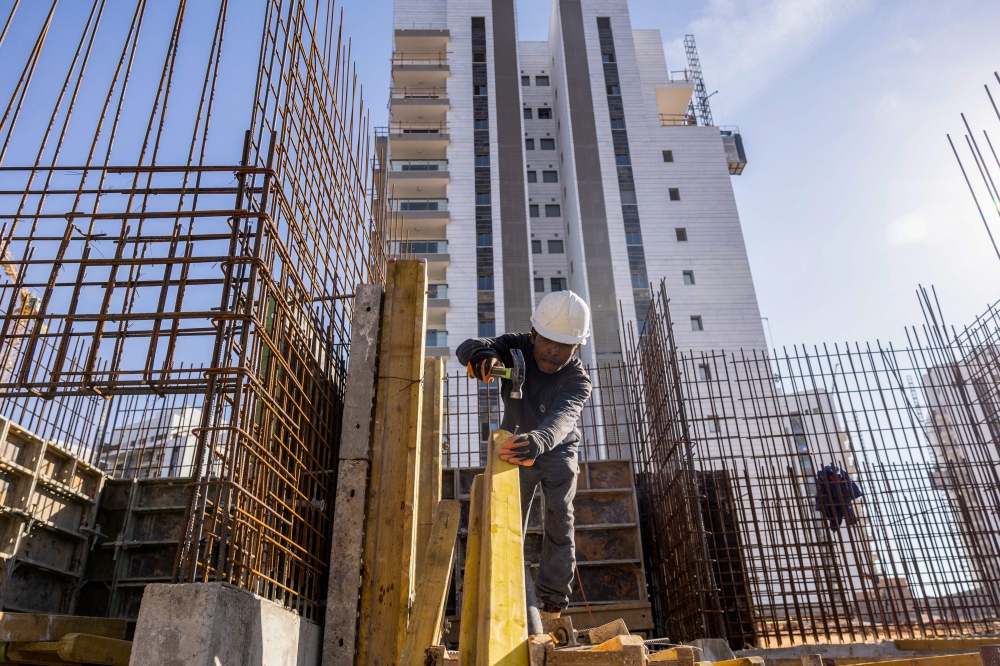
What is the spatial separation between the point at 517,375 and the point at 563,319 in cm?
51

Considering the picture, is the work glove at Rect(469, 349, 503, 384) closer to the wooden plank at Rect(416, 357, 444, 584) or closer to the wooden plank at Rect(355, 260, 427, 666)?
the wooden plank at Rect(355, 260, 427, 666)

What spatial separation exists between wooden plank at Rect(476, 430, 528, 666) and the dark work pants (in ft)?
5.55

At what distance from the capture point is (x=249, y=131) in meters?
4.66

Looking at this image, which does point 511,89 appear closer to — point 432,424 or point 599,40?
point 599,40

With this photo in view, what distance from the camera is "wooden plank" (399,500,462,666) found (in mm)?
3787

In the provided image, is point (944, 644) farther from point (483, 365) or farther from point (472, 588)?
point (472, 588)

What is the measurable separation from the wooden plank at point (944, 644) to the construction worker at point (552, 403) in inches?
239

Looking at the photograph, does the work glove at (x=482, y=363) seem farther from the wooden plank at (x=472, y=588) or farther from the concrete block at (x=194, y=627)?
Result: the concrete block at (x=194, y=627)

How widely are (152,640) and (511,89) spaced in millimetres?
47658

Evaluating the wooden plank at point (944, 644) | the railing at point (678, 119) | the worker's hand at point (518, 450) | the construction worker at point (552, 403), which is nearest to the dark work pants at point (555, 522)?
the construction worker at point (552, 403)

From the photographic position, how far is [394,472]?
5508 millimetres

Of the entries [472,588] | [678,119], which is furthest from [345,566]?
[678,119]

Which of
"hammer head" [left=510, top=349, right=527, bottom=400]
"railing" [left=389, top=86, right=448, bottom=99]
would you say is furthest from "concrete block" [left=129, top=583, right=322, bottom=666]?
"railing" [left=389, top=86, right=448, bottom=99]

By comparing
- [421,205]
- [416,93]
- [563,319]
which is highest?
[416,93]
